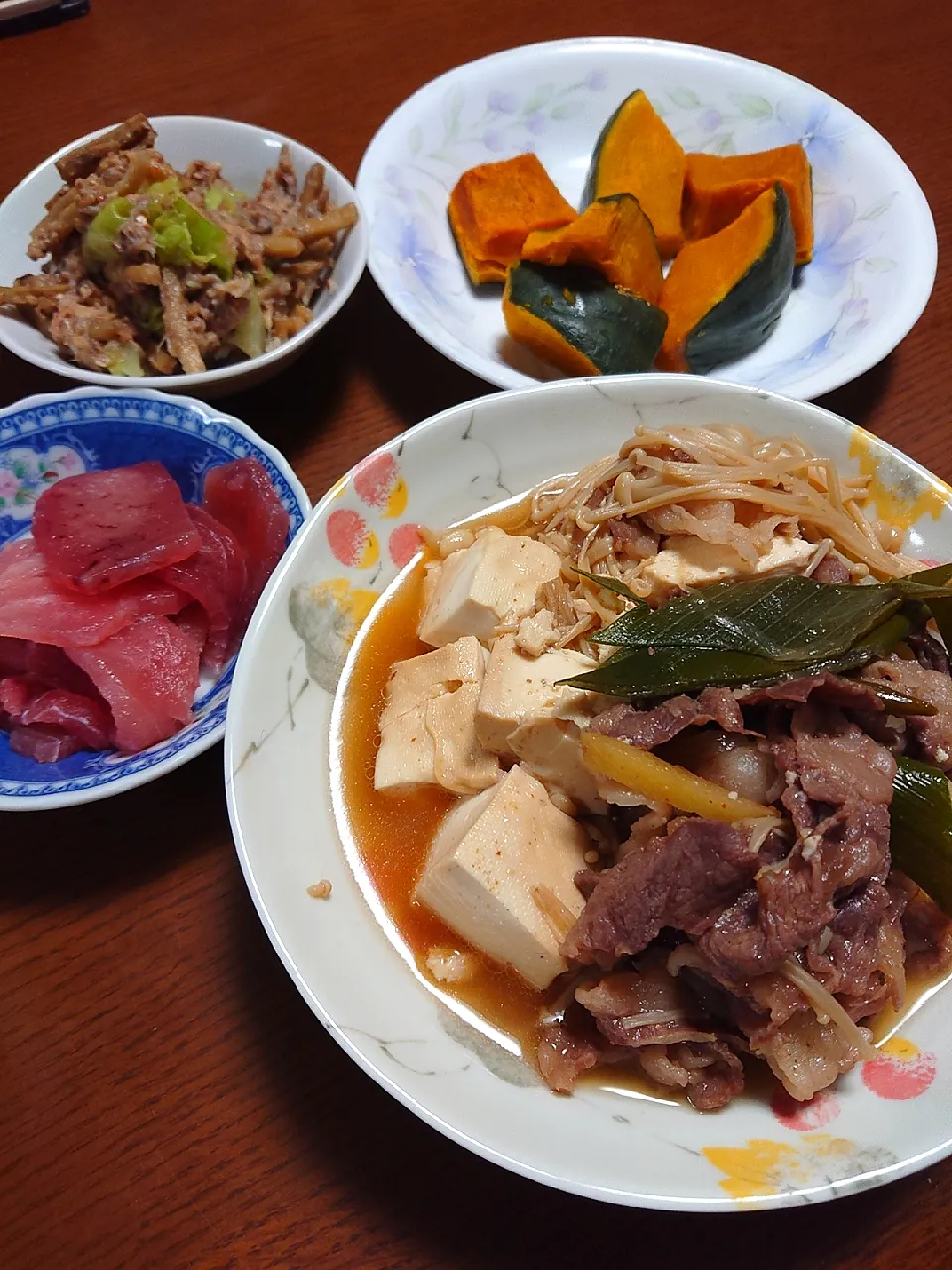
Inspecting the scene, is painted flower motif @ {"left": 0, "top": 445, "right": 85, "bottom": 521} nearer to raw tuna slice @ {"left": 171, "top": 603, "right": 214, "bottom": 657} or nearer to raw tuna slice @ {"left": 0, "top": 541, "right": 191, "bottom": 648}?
raw tuna slice @ {"left": 0, "top": 541, "right": 191, "bottom": 648}

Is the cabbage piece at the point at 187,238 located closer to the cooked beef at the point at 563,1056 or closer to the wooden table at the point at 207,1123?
the wooden table at the point at 207,1123

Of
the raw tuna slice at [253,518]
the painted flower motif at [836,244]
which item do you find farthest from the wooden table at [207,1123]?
the painted flower motif at [836,244]

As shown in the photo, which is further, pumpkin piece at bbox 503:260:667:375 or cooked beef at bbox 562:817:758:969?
pumpkin piece at bbox 503:260:667:375

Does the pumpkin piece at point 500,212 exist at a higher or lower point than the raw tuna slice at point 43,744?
higher

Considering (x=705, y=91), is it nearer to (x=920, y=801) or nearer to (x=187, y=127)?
(x=187, y=127)

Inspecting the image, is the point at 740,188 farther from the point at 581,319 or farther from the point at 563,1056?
the point at 563,1056

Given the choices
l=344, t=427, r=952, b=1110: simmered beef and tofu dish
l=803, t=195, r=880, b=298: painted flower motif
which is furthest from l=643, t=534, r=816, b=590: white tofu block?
l=803, t=195, r=880, b=298: painted flower motif

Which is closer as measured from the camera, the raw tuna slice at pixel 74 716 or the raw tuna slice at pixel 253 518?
the raw tuna slice at pixel 74 716
